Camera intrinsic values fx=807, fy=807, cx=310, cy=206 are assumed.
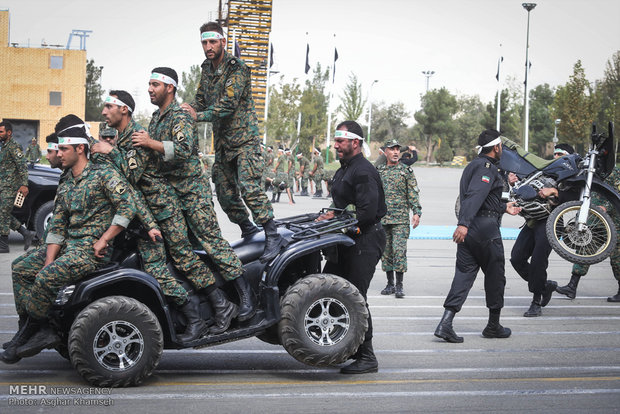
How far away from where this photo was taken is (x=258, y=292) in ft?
22.8

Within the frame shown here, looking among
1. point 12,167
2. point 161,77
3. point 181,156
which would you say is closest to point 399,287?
point 181,156

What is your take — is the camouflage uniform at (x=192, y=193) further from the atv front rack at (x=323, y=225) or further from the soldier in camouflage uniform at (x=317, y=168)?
the soldier in camouflage uniform at (x=317, y=168)

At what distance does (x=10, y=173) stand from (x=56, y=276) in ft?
29.4

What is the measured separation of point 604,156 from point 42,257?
23.6 feet

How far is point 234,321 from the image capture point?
6.84 m

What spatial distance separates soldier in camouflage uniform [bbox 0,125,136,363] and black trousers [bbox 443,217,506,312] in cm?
397

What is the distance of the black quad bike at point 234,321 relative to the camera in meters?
6.16

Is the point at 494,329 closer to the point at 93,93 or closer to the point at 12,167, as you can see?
the point at 12,167

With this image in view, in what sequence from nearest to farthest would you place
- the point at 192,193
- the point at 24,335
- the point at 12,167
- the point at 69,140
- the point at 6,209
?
the point at 24,335 → the point at 69,140 → the point at 192,193 → the point at 12,167 → the point at 6,209

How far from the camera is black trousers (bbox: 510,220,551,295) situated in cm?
1032

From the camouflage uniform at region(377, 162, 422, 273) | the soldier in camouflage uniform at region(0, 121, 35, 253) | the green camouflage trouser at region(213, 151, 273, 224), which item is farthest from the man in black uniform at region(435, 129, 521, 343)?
the soldier in camouflage uniform at region(0, 121, 35, 253)

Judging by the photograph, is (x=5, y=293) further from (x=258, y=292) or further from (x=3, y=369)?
(x=258, y=292)

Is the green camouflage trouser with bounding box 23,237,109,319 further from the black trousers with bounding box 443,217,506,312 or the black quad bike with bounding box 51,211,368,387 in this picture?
the black trousers with bounding box 443,217,506,312

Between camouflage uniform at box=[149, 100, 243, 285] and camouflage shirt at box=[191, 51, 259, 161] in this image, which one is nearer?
camouflage uniform at box=[149, 100, 243, 285]
